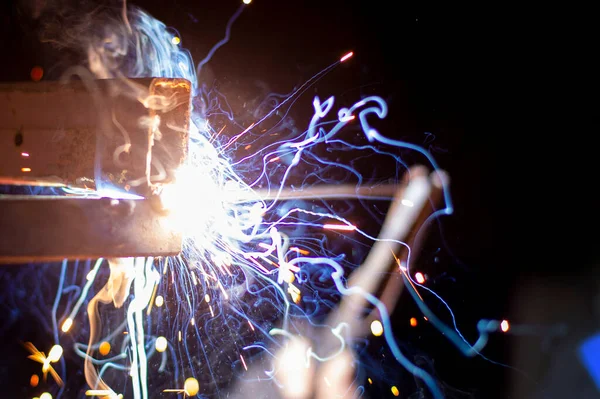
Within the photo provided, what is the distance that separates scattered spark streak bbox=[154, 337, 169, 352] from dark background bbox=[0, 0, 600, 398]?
6.84ft

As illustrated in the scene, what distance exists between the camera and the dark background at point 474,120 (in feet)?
9.36

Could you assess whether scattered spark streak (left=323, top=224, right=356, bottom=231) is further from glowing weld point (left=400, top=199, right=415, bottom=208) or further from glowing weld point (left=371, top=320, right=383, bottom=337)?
glowing weld point (left=371, top=320, right=383, bottom=337)

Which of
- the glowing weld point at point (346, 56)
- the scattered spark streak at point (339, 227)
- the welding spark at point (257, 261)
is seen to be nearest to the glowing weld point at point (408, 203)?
the welding spark at point (257, 261)

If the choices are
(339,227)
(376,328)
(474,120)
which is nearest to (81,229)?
(339,227)

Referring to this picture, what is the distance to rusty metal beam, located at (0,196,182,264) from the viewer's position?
1.91 meters

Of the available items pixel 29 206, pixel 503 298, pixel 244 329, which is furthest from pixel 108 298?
pixel 503 298

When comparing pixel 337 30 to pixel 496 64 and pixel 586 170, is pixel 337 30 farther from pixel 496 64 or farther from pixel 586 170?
pixel 586 170

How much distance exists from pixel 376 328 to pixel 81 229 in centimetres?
240

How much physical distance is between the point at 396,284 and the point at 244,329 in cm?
141

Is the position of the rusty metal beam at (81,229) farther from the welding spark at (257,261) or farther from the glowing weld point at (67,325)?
the glowing weld point at (67,325)

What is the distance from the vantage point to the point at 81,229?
1.94m

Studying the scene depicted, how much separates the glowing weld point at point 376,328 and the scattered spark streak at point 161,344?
184 cm

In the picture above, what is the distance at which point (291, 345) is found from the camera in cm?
316

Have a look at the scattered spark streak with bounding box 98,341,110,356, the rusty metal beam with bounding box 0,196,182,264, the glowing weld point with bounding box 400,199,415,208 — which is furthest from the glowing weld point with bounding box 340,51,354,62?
the scattered spark streak with bounding box 98,341,110,356
